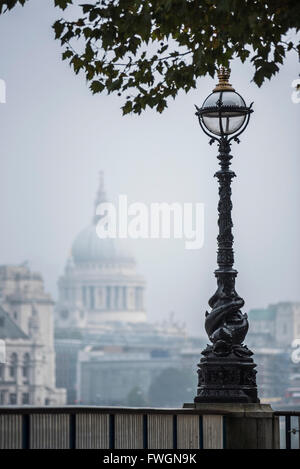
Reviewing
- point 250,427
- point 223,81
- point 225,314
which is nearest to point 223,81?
point 223,81

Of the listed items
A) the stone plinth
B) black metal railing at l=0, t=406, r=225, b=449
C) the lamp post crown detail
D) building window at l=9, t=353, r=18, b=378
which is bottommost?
black metal railing at l=0, t=406, r=225, b=449

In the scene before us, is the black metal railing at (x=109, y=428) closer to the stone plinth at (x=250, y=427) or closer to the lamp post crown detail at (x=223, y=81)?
the stone plinth at (x=250, y=427)

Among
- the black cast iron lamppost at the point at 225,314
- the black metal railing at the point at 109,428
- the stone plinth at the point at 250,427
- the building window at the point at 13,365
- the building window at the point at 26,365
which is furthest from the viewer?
the building window at the point at 26,365

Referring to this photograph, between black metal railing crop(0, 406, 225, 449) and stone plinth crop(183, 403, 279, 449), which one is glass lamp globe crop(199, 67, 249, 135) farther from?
black metal railing crop(0, 406, 225, 449)

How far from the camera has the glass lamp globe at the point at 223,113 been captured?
17.2 meters

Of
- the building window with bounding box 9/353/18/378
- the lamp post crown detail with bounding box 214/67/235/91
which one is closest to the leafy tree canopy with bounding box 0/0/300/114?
the lamp post crown detail with bounding box 214/67/235/91

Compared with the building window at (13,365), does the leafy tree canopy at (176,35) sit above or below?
below

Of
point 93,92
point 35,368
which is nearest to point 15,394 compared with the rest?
point 35,368

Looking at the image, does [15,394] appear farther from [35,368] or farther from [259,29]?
[259,29]

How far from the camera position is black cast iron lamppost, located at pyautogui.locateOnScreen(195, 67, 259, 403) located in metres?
16.2

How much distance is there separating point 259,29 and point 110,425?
3.76 metres

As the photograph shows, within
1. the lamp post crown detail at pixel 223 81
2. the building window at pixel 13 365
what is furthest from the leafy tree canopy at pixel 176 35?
the building window at pixel 13 365

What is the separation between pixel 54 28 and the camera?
1659 cm
